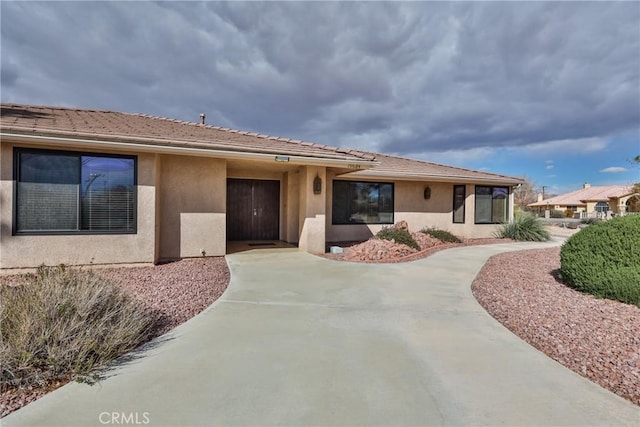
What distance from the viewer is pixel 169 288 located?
20.1 ft

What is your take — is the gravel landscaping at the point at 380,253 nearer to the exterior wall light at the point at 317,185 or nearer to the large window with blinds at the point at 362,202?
the exterior wall light at the point at 317,185

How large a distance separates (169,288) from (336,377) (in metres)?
4.40

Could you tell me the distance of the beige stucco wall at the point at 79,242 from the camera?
7.01m

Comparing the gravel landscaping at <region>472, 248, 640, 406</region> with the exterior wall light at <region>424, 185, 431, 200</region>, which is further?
the exterior wall light at <region>424, 185, 431, 200</region>

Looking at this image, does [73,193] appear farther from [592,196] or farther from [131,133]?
[592,196]

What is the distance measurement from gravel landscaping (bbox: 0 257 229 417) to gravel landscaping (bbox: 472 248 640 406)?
4.93 m

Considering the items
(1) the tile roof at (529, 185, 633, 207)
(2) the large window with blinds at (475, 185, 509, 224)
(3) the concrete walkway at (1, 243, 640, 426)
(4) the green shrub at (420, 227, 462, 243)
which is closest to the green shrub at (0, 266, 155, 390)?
(3) the concrete walkway at (1, 243, 640, 426)

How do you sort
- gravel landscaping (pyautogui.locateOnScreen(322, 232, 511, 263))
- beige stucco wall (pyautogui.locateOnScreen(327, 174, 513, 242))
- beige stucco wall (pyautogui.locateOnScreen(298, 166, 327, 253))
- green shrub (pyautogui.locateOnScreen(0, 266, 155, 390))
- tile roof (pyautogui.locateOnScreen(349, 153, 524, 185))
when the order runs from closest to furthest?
green shrub (pyautogui.locateOnScreen(0, 266, 155, 390))
gravel landscaping (pyautogui.locateOnScreen(322, 232, 511, 263))
beige stucco wall (pyautogui.locateOnScreen(298, 166, 327, 253))
tile roof (pyautogui.locateOnScreen(349, 153, 524, 185))
beige stucco wall (pyautogui.locateOnScreen(327, 174, 513, 242))

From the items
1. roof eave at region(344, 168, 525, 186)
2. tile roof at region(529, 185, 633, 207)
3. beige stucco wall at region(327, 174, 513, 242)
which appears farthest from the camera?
tile roof at region(529, 185, 633, 207)

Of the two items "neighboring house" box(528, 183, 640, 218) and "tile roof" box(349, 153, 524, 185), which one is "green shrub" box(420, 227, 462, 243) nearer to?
"tile roof" box(349, 153, 524, 185)

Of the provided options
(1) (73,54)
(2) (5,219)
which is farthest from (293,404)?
(1) (73,54)

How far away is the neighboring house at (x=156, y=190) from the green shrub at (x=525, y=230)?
502 cm

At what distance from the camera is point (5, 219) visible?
703 centimetres

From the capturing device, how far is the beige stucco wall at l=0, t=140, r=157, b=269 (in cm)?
701
